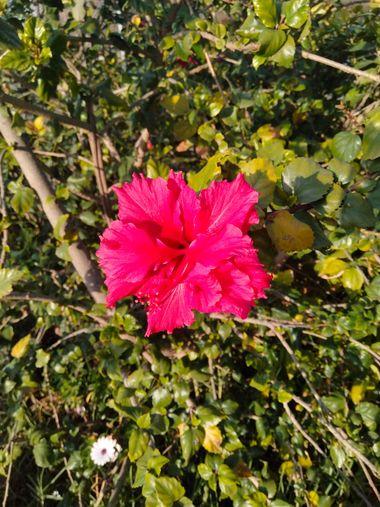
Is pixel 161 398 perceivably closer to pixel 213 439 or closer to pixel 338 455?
pixel 213 439

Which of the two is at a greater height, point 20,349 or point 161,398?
point 20,349

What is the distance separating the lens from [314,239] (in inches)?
24.5

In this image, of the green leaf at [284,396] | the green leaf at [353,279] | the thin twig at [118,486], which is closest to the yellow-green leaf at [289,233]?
the green leaf at [353,279]

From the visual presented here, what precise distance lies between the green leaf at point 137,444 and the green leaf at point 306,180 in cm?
78

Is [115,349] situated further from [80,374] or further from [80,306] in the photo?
[80,374]

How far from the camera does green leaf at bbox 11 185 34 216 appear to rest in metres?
1.25

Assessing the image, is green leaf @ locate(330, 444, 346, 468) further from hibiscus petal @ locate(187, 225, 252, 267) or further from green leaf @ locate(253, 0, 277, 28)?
green leaf @ locate(253, 0, 277, 28)

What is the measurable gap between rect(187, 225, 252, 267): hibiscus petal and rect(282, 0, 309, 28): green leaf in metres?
0.45

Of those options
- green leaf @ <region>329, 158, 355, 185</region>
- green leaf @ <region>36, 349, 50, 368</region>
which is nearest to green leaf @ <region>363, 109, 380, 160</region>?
green leaf @ <region>329, 158, 355, 185</region>

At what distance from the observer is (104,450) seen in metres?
1.38

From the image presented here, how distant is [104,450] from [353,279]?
1.02 meters

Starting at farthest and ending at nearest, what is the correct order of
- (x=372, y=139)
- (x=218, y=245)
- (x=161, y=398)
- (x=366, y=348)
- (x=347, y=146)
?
(x=161, y=398) → (x=366, y=348) → (x=347, y=146) → (x=372, y=139) → (x=218, y=245)

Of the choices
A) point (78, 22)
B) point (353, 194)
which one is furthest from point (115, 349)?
point (78, 22)

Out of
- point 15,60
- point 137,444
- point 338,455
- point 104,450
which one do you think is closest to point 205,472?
point 137,444
